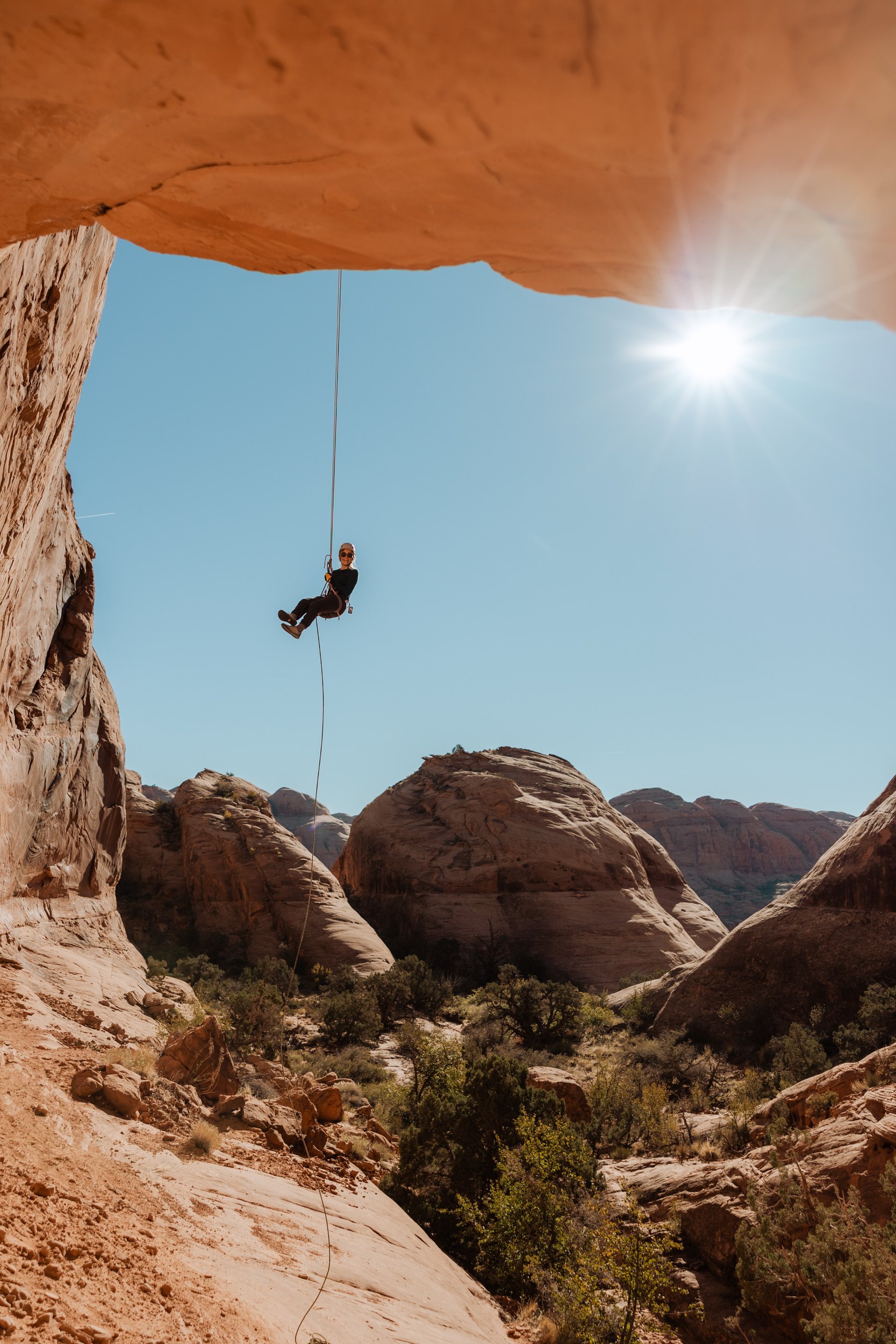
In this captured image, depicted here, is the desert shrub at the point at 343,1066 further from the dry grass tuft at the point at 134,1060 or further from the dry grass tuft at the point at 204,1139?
the dry grass tuft at the point at 204,1139

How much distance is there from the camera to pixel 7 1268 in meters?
4.40

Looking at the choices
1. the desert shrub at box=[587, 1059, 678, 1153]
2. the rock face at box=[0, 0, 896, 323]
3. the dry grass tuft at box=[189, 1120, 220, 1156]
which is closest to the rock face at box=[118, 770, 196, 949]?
the desert shrub at box=[587, 1059, 678, 1153]

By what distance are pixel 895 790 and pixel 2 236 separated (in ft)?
83.1

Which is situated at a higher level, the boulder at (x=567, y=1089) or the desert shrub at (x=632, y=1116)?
the boulder at (x=567, y=1089)

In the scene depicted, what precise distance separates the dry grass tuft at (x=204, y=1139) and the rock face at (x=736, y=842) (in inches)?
2284

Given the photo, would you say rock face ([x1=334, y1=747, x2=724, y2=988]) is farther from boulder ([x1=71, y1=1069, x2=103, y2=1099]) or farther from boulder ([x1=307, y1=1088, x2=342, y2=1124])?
boulder ([x1=71, y1=1069, x2=103, y2=1099])

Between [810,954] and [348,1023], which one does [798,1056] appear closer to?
[810,954]

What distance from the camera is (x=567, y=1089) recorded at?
14.5m

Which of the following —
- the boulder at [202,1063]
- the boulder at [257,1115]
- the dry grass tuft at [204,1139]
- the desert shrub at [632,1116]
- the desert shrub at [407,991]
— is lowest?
the desert shrub at [632,1116]

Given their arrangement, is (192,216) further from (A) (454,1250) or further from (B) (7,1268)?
(A) (454,1250)

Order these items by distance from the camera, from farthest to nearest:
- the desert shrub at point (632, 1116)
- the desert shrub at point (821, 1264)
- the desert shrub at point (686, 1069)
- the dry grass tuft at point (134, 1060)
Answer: the desert shrub at point (686, 1069) → the desert shrub at point (632, 1116) → the dry grass tuft at point (134, 1060) → the desert shrub at point (821, 1264)

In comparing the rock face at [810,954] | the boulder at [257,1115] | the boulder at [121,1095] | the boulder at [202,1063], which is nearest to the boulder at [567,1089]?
the boulder at [257,1115]

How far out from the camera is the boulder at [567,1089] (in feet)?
46.8

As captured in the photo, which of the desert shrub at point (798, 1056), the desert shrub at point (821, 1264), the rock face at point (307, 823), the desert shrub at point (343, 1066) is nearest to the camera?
the desert shrub at point (821, 1264)
